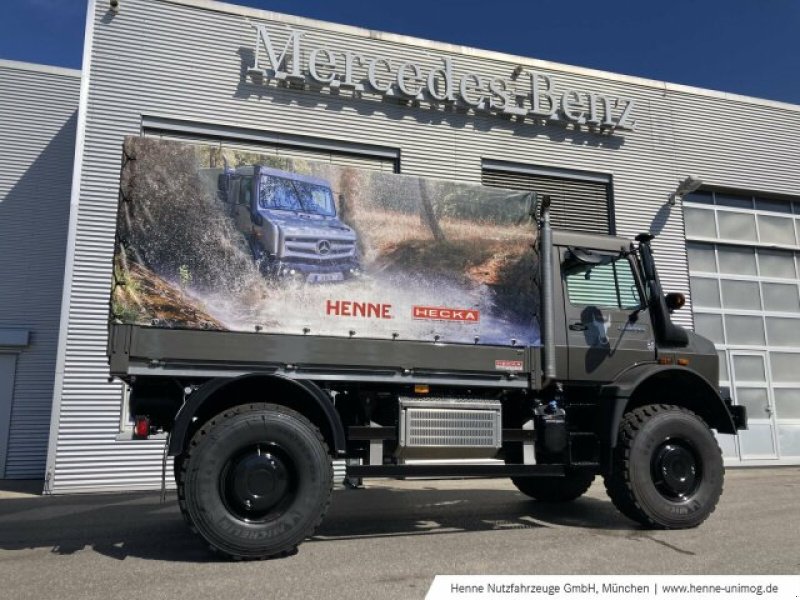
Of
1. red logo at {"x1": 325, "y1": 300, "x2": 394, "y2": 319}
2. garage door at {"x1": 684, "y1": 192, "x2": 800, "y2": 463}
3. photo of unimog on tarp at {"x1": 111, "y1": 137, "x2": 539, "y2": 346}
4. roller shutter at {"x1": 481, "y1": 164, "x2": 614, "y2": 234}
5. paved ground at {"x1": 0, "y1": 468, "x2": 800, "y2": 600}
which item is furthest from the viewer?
garage door at {"x1": 684, "y1": 192, "x2": 800, "y2": 463}

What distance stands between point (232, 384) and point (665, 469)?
4221mm

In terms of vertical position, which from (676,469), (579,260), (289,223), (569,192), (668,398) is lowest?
(676,469)

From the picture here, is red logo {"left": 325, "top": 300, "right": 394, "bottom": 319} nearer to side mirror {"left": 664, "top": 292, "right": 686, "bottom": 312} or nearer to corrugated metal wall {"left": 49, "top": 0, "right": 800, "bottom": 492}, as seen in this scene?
side mirror {"left": 664, "top": 292, "right": 686, "bottom": 312}

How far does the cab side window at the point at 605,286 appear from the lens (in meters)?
6.62

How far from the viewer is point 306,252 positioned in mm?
5609

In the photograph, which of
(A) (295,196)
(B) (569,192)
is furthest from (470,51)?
(A) (295,196)

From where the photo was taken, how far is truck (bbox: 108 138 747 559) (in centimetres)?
514

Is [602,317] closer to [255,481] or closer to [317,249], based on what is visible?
[317,249]

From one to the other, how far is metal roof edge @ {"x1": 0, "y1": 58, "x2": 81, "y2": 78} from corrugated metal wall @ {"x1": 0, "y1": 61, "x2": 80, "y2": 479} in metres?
0.02

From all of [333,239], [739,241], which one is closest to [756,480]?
[739,241]

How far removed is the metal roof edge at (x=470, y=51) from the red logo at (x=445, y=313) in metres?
7.74

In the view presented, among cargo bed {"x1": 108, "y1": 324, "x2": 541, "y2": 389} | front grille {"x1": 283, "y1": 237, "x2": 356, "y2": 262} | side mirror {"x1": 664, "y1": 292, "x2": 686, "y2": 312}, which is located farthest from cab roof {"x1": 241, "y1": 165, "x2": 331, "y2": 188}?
side mirror {"x1": 664, "y1": 292, "x2": 686, "y2": 312}

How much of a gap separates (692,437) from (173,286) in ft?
Answer: 17.0

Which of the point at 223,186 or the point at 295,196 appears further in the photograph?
the point at 295,196
